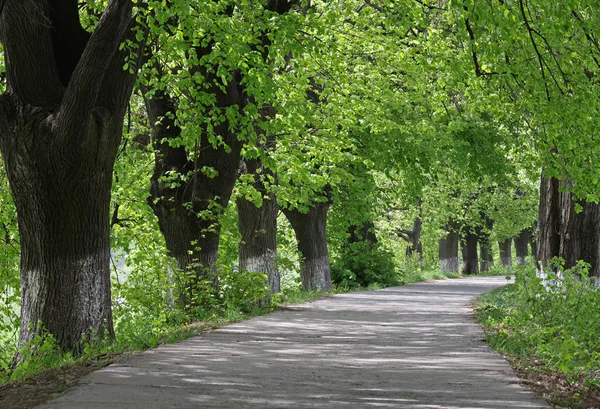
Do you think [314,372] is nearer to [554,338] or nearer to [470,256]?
[554,338]

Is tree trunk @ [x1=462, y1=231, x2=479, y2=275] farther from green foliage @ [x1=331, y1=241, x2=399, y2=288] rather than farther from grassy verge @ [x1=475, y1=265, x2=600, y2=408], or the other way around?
grassy verge @ [x1=475, y1=265, x2=600, y2=408]

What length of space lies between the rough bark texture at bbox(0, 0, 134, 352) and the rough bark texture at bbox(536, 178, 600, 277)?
31.5 ft

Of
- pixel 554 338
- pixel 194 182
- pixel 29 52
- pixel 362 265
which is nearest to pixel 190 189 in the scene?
pixel 194 182

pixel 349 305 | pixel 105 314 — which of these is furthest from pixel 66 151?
pixel 349 305

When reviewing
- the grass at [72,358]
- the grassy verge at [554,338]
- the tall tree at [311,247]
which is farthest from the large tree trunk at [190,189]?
the tall tree at [311,247]

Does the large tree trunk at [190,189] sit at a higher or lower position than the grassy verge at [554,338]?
higher

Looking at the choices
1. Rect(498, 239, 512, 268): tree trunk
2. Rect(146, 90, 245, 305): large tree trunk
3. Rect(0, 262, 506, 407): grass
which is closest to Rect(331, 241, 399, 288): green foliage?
Rect(146, 90, 245, 305): large tree trunk

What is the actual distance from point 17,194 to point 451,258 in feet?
155

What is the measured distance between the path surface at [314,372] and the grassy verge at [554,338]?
276 millimetres

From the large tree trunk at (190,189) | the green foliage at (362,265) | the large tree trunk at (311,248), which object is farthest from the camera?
the green foliage at (362,265)

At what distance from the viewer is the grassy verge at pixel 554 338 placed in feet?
28.5

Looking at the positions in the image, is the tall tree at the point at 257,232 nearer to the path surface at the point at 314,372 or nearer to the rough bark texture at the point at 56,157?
the path surface at the point at 314,372

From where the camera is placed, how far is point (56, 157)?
11883mm

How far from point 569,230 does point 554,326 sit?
5.84 m
